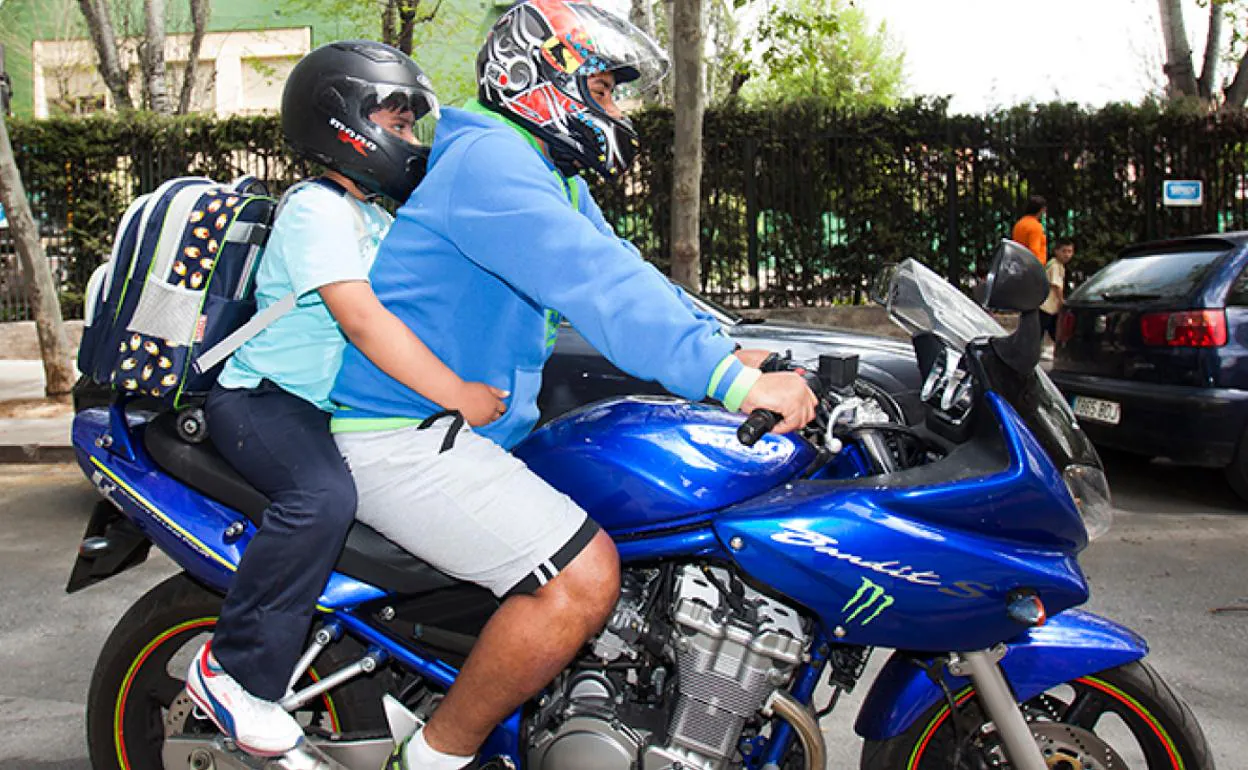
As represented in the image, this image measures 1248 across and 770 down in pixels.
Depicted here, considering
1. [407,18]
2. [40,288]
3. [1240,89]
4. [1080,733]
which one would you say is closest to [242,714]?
[1080,733]

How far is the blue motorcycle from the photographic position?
224 centimetres

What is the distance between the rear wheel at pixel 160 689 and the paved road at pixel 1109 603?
2.49ft

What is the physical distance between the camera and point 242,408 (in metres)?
2.60

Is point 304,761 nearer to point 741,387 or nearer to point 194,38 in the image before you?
point 741,387

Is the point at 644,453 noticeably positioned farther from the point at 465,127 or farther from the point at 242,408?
the point at 242,408

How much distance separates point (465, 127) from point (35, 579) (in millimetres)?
4183

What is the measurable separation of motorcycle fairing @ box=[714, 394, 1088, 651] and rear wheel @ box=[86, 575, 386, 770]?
39.6 inches

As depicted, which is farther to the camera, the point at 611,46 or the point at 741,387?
the point at 611,46

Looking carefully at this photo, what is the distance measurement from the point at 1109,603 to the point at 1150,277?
116 inches

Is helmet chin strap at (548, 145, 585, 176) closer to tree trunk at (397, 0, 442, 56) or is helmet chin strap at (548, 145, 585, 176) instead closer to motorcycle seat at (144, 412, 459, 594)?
motorcycle seat at (144, 412, 459, 594)

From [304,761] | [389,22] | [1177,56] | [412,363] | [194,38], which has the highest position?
[194,38]

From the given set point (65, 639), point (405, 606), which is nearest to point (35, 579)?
point (65, 639)

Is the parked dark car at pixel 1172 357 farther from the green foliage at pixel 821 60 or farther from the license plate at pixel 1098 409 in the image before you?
the green foliage at pixel 821 60

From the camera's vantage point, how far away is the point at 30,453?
28.7 ft
